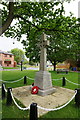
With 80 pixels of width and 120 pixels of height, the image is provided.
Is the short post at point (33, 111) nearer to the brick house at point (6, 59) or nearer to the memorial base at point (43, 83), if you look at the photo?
the memorial base at point (43, 83)

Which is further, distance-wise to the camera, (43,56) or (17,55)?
(17,55)

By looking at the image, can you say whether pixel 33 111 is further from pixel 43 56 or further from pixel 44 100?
pixel 43 56

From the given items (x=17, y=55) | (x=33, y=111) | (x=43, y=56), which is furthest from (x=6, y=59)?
(x=33, y=111)

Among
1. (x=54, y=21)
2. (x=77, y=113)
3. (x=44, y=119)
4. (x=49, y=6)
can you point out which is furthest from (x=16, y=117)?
(x=49, y=6)

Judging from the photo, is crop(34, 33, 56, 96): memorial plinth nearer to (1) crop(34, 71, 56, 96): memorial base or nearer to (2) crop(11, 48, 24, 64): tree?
(1) crop(34, 71, 56, 96): memorial base

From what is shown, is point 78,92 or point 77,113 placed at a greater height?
point 78,92

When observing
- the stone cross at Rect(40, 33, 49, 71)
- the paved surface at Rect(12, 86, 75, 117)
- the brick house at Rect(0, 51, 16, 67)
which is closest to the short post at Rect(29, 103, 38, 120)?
the paved surface at Rect(12, 86, 75, 117)

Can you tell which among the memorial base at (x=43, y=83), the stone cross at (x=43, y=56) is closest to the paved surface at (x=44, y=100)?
the memorial base at (x=43, y=83)

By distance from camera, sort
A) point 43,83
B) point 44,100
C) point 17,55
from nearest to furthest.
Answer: point 44,100 → point 43,83 → point 17,55

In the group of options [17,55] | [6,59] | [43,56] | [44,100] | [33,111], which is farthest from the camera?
[17,55]

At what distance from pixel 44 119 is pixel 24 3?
777 centimetres

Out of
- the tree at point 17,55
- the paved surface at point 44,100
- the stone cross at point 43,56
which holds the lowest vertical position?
the paved surface at point 44,100

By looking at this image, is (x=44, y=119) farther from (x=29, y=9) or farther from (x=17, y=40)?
(x=17, y=40)

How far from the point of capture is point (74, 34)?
784 centimetres
